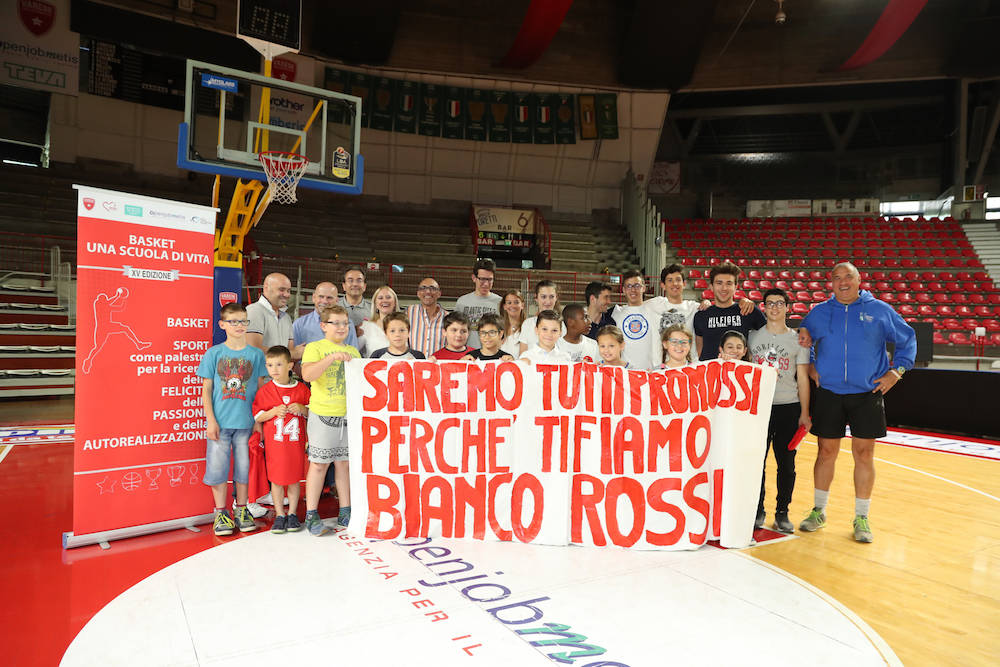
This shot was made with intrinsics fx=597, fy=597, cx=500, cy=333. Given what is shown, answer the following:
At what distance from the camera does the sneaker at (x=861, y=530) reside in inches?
171

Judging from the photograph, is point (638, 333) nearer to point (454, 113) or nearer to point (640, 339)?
point (640, 339)

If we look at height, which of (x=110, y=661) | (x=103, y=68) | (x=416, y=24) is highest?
(x=416, y=24)

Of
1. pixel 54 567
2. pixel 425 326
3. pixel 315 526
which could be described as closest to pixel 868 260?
pixel 425 326

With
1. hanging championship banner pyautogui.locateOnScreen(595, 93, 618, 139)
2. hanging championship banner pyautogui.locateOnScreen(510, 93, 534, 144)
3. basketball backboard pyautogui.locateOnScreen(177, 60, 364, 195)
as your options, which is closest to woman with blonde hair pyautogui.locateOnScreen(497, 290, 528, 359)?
basketball backboard pyautogui.locateOnScreen(177, 60, 364, 195)


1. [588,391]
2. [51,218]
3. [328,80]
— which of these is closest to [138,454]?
[588,391]

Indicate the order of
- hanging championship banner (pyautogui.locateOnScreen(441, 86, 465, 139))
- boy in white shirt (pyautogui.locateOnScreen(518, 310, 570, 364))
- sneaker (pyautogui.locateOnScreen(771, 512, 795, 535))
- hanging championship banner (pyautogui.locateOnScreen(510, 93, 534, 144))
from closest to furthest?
boy in white shirt (pyautogui.locateOnScreen(518, 310, 570, 364))
sneaker (pyautogui.locateOnScreen(771, 512, 795, 535))
hanging championship banner (pyautogui.locateOnScreen(441, 86, 465, 139))
hanging championship banner (pyautogui.locateOnScreen(510, 93, 534, 144))

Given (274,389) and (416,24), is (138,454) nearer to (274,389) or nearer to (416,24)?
(274,389)

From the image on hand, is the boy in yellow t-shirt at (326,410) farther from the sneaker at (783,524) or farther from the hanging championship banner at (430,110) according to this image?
the hanging championship banner at (430,110)

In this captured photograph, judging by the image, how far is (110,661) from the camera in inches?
100

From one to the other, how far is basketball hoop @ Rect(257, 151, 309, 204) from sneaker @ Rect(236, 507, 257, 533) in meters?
5.18

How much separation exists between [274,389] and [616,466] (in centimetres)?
252

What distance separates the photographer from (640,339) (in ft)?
17.4

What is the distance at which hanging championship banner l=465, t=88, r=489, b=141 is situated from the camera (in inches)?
717

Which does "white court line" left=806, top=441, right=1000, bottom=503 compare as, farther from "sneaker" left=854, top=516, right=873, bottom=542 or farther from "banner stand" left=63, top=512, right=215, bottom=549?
"banner stand" left=63, top=512, right=215, bottom=549
